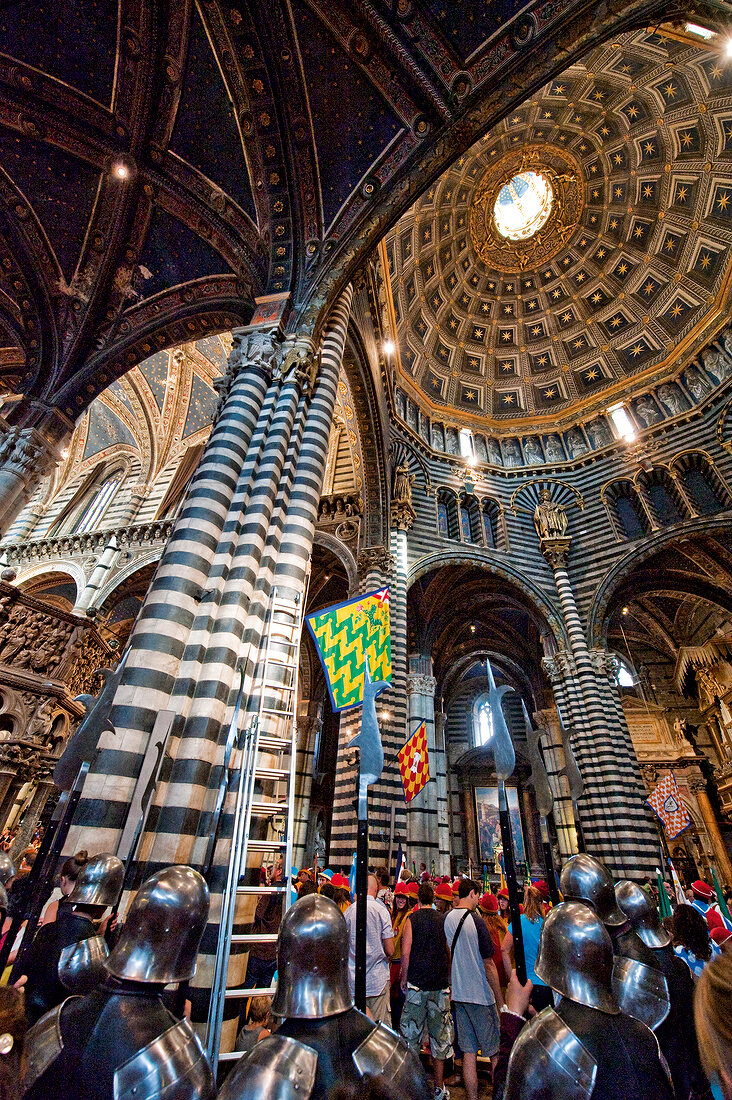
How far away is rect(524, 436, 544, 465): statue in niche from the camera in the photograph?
752 inches

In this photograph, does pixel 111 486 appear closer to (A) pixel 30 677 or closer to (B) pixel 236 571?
(A) pixel 30 677

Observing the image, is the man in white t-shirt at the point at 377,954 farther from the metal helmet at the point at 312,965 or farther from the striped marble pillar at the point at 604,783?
the striped marble pillar at the point at 604,783

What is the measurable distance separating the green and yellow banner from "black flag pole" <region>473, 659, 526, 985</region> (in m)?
3.91

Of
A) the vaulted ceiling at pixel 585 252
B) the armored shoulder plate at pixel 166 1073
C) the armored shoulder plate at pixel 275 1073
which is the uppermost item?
the vaulted ceiling at pixel 585 252

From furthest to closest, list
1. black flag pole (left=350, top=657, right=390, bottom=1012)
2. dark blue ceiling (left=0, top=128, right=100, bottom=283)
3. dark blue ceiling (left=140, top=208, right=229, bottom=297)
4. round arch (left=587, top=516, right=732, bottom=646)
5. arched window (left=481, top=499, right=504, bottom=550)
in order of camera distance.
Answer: arched window (left=481, top=499, right=504, bottom=550), round arch (left=587, top=516, right=732, bottom=646), dark blue ceiling (left=140, top=208, right=229, bottom=297), dark blue ceiling (left=0, top=128, right=100, bottom=283), black flag pole (left=350, top=657, right=390, bottom=1012)

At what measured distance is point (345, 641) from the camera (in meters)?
7.29

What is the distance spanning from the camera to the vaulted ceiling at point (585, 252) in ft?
52.2

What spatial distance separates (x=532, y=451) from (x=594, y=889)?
18422mm

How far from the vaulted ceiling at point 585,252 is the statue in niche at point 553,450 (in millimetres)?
992

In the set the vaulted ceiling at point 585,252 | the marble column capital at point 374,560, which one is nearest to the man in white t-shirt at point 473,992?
the marble column capital at point 374,560

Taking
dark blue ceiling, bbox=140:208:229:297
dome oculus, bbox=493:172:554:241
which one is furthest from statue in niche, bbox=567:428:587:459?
dark blue ceiling, bbox=140:208:229:297

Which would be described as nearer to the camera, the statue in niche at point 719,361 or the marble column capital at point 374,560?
the marble column capital at point 374,560

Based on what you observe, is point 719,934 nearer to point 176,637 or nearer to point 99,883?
point 99,883

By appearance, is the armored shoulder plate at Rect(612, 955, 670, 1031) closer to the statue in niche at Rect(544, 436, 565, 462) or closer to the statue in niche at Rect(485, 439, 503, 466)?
the statue in niche at Rect(485, 439, 503, 466)
